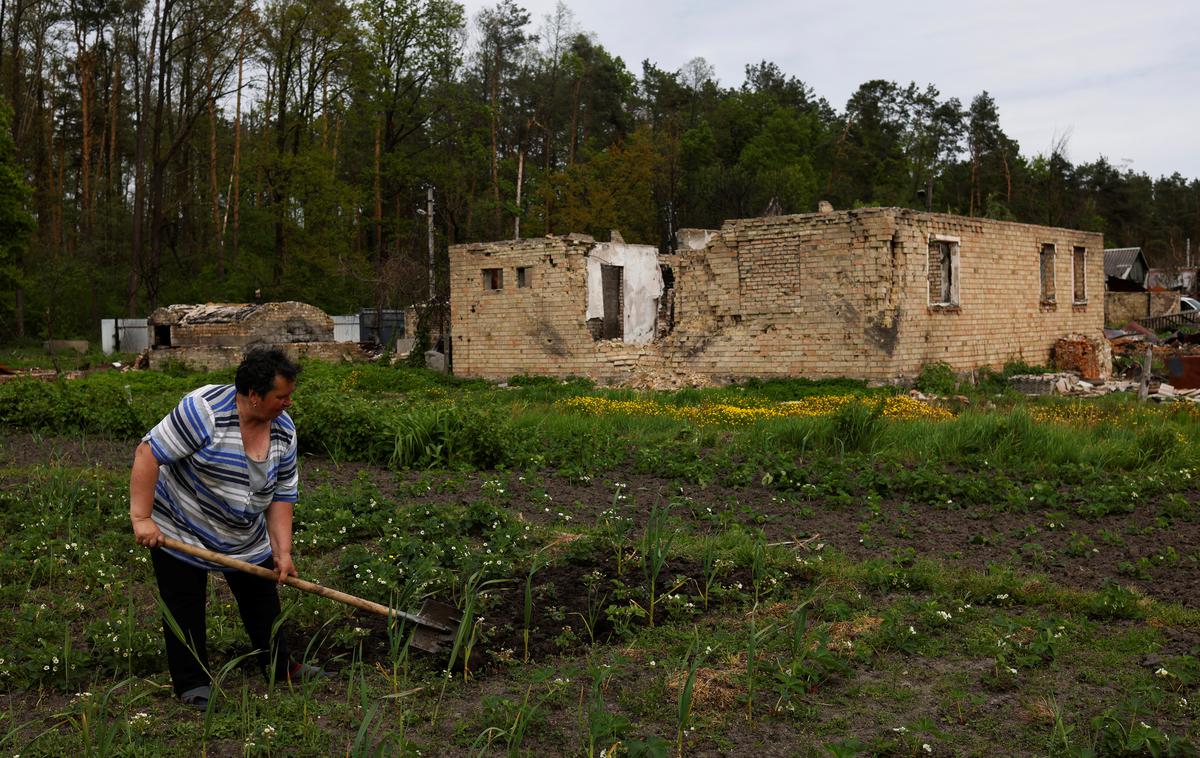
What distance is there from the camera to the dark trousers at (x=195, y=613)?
13.5 ft

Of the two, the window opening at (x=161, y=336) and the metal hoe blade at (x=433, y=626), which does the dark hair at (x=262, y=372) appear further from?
the window opening at (x=161, y=336)

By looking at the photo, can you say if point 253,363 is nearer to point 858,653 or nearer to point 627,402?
point 858,653

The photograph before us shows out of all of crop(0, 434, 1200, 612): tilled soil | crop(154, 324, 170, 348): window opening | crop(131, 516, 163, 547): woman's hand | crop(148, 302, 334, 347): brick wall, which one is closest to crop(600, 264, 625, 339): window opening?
crop(148, 302, 334, 347): brick wall

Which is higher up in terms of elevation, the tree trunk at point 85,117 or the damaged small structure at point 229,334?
the tree trunk at point 85,117

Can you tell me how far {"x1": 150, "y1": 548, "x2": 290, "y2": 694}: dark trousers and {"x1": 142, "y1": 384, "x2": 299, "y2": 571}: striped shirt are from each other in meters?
0.08

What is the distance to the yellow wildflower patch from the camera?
513 inches

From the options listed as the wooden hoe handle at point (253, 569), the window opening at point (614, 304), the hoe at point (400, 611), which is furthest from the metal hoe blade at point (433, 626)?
the window opening at point (614, 304)

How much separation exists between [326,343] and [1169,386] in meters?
20.4

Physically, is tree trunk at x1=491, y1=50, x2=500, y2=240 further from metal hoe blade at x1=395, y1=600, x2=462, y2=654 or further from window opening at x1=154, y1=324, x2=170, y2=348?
metal hoe blade at x1=395, y1=600, x2=462, y2=654

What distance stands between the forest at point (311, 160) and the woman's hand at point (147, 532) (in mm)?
25019

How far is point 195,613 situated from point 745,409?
35.3ft

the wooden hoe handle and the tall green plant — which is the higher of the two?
the wooden hoe handle

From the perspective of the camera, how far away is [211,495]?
4.12m

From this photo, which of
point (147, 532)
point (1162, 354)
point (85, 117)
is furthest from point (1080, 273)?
point (85, 117)
